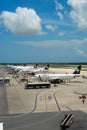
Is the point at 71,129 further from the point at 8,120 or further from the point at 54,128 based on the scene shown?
the point at 8,120

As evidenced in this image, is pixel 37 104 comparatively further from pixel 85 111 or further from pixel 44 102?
pixel 85 111

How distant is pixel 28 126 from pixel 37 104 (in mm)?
25308

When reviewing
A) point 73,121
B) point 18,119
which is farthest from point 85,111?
point 18,119

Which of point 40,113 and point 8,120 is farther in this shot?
point 40,113

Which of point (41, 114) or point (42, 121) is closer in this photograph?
point (42, 121)

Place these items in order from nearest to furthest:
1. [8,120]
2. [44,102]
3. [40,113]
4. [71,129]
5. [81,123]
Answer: [71,129], [81,123], [8,120], [40,113], [44,102]

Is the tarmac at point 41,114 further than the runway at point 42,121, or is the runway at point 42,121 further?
the tarmac at point 41,114

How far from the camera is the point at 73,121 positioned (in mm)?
54188

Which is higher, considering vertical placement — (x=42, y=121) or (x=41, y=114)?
(x=42, y=121)

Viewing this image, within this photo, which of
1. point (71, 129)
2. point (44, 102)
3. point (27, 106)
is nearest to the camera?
point (71, 129)

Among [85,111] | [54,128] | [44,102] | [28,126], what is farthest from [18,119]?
[44,102]

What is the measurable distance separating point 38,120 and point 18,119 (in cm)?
425

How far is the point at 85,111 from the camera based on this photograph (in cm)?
6469

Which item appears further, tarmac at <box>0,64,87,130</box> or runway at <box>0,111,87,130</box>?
tarmac at <box>0,64,87,130</box>
